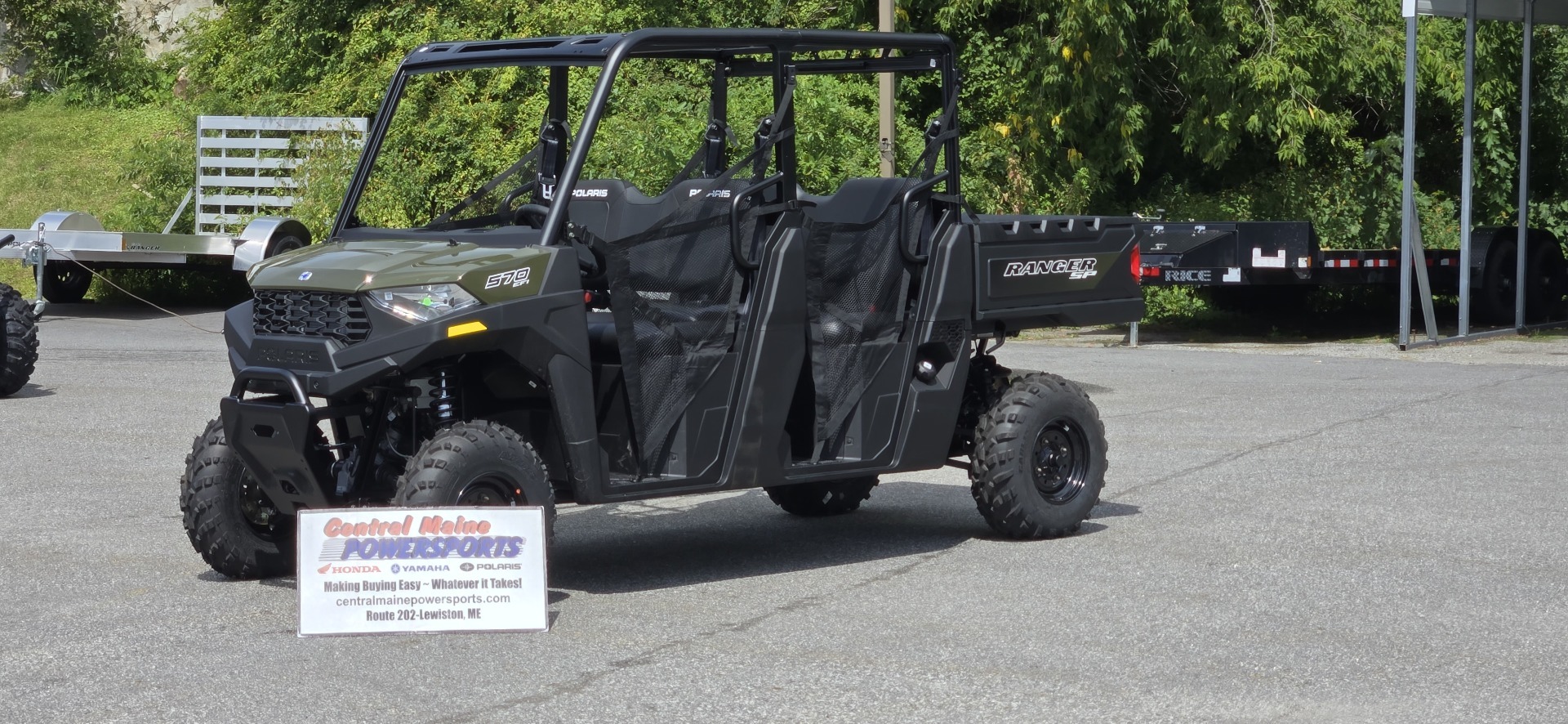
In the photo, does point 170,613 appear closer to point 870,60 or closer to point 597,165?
point 597,165

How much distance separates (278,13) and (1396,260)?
17.2 m

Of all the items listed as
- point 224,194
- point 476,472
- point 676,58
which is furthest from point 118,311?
point 476,472

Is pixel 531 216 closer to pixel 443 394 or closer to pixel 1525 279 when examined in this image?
pixel 443 394

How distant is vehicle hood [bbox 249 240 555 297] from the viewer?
21.8 feet

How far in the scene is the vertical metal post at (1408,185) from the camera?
1891 cm

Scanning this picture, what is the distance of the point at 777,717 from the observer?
17.7ft

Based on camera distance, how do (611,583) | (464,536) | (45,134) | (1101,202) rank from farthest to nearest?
(45,134) < (1101,202) < (611,583) < (464,536)

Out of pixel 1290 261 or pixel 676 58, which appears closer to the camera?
pixel 676 58

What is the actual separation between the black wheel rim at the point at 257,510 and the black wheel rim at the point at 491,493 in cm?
115

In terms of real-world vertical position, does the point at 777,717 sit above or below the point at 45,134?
below

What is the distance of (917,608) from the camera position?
698 cm

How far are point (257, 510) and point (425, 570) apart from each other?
134cm

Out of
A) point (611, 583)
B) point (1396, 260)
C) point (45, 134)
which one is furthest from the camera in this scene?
point (45, 134)

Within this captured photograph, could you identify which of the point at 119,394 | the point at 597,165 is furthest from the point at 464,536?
the point at 119,394
